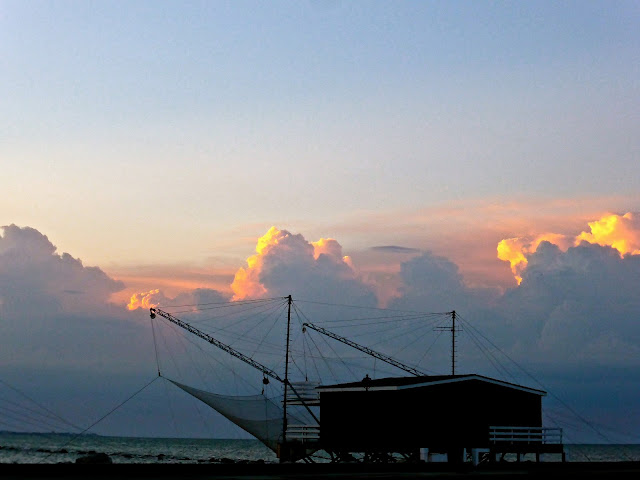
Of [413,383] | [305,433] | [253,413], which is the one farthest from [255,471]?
[253,413]

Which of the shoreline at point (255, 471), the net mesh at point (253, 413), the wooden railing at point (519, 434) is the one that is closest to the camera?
the shoreline at point (255, 471)

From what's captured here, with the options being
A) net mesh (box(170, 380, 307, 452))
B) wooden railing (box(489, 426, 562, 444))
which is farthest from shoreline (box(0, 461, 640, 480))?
net mesh (box(170, 380, 307, 452))

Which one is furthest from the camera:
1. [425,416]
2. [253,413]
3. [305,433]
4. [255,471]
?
[253,413]

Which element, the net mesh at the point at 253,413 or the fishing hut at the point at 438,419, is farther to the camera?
the net mesh at the point at 253,413

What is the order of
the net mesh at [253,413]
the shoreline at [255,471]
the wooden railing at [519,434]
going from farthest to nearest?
the net mesh at [253,413], the wooden railing at [519,434], the shoreline at [255,471]

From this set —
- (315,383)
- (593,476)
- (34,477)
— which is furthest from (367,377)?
(34,477)

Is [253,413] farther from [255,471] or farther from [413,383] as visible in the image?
[255,471]

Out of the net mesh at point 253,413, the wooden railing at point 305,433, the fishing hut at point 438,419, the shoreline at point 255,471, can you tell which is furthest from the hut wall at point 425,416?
the net mesh at point 253,413

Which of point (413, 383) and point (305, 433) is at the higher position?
point (413, 383)

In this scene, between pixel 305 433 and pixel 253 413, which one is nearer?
pixel 305 433

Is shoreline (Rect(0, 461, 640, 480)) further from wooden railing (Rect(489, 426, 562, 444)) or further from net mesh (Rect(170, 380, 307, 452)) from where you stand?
net mesh (Rect(170, 380, 307, 452))

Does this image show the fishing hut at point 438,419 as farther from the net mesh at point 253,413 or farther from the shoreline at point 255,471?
the net mesh at point 253,413

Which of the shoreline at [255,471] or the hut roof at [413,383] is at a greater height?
the hut roof at [413,383]

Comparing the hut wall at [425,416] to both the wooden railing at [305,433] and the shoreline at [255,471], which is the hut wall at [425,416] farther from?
the shoreline at [255,471]
